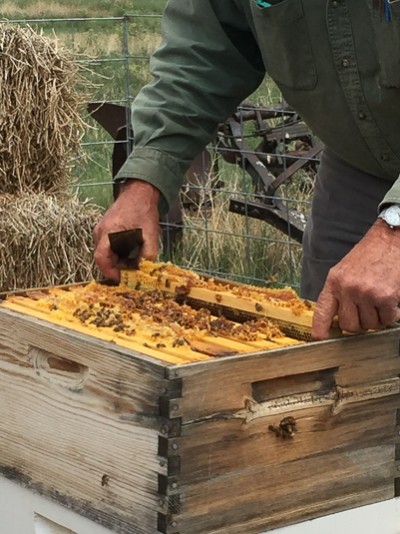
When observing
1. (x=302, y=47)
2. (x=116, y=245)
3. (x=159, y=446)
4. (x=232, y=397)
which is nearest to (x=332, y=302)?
(x=232, y=397)

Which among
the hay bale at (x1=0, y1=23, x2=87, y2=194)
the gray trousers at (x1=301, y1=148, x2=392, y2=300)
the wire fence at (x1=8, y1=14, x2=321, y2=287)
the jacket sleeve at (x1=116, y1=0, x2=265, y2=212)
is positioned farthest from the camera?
the wire fence at (x1=8, y1=14, x2=321, y2=287)

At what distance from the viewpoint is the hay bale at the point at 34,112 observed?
7160mm

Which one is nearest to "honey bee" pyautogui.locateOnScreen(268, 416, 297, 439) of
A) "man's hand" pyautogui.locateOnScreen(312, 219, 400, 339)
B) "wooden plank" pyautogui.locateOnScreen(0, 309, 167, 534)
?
"man's hand" pyautogui.locateOnScreen(312, 219, 400, 339)

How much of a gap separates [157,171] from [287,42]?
0.61 metres

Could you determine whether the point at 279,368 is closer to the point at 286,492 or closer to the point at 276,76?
the point at 286,492

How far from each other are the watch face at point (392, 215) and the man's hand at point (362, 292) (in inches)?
2.8

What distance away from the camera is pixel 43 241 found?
7059 millimetres

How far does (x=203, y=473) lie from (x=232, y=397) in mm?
196

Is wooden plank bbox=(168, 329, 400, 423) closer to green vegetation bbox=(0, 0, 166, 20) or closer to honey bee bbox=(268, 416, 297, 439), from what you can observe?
honey bee bbox=(268, 416, 297, 439)

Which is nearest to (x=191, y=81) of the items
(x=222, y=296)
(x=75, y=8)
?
(x=222, y=296)

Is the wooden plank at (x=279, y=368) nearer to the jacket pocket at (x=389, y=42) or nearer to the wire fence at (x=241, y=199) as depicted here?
the jacket pocket at (x=389, y=42)

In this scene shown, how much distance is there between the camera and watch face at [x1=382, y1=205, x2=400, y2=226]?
3064 millimetres

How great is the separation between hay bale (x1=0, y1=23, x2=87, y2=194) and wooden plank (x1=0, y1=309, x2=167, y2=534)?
3.98 m

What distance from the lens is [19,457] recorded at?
332cm
